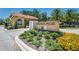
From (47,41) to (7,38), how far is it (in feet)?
1.83

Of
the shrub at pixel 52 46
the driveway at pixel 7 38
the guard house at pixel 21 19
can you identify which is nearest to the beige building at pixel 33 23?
the guard house at pixel 21 19

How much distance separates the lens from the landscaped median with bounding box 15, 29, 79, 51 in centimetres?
294

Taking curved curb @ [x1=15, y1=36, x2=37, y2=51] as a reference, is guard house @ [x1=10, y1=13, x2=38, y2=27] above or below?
above

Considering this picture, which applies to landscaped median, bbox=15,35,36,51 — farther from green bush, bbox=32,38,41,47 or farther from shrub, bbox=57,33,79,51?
shrub, bbox=57,33,79,51

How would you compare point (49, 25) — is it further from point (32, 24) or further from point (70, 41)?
point (70, 41)

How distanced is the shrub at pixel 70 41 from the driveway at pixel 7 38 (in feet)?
1.82

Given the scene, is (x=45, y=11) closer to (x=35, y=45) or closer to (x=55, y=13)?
(x=55, y=13)

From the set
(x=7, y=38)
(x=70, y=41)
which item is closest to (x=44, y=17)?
(x=70, y=41)

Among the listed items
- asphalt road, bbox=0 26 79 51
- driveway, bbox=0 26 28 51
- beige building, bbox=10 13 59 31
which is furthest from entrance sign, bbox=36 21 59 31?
driveway, bbox=0 26 28 51

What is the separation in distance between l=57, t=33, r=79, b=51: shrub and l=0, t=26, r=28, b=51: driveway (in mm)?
555
